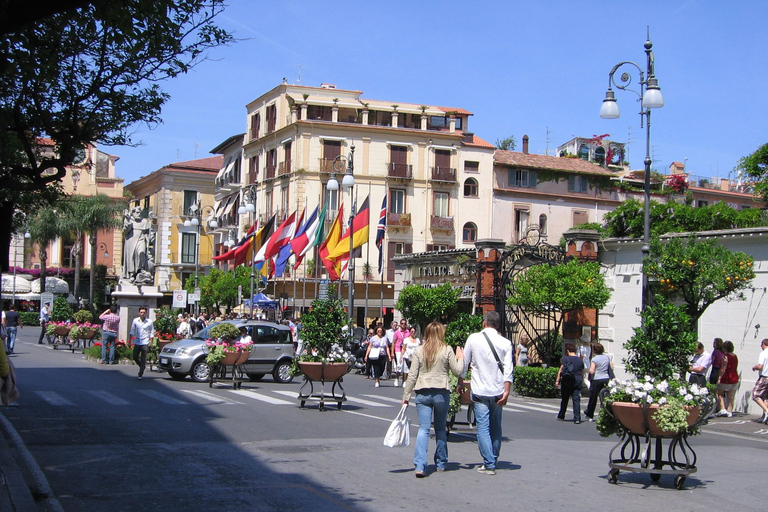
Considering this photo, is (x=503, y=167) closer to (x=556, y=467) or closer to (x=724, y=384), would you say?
(x=724, y=384)

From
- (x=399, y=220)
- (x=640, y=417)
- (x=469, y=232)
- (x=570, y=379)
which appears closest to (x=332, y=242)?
(x=570, y=379)


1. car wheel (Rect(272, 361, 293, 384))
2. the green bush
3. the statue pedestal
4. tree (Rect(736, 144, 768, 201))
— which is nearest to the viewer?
the green bush

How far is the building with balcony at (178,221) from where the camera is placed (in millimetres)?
75938

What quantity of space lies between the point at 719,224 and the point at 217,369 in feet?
95.2

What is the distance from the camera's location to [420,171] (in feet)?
191

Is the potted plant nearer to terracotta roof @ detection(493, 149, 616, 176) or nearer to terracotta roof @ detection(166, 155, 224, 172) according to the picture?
terracotta roof @ detection(493, 149, 616, 176)

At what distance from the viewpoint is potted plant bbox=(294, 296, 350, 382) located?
1609cm

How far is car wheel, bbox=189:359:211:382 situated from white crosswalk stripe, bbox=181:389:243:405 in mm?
2645

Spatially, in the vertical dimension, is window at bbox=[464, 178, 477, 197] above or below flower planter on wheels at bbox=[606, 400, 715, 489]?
above

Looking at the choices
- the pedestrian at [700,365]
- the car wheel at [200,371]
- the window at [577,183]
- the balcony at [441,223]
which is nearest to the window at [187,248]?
the balcony at [441,223]

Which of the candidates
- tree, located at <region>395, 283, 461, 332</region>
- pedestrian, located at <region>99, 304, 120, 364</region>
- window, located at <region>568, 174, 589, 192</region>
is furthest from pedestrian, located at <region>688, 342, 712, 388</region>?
window, located at <region>568, 174, 589, 192</region>

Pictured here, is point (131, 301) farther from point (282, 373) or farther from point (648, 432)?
point (648, 432)

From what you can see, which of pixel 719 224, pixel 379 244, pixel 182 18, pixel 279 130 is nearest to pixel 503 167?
pixel 279 130

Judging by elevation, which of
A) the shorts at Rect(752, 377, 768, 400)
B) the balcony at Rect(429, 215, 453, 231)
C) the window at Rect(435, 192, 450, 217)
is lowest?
the shorts at Rect(752, 377, 768, 400)
